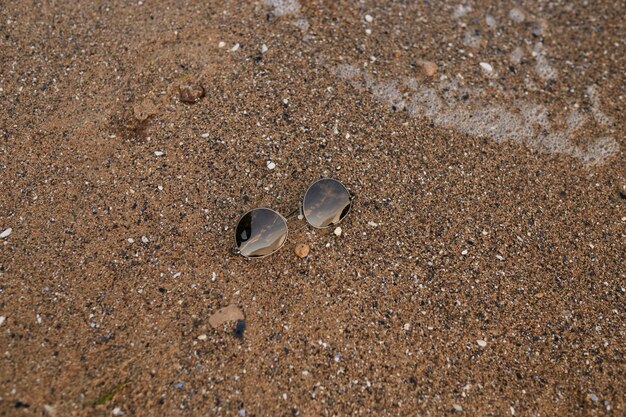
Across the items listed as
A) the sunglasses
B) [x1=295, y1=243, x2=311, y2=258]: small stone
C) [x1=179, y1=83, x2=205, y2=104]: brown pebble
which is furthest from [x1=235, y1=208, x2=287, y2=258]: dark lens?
[x1=179, y1=83, x2=205, y2=104]: brown pebble

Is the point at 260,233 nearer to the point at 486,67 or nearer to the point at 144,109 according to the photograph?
the point at 144,109

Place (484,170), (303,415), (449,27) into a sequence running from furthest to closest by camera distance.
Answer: (449,27)
(484,170)
(303,415)

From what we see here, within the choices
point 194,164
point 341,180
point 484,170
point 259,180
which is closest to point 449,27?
point 484,170

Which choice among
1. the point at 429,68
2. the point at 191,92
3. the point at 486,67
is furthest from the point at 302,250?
the point at 486,67

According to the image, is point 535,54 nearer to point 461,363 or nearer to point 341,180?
point 341,180

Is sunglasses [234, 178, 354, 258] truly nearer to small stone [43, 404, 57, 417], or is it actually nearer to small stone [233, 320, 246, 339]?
small stone [233, 320, 246, 339]
